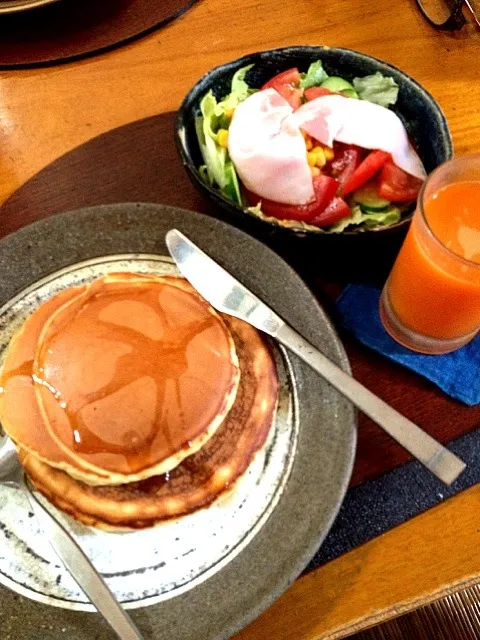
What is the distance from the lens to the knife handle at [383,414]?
0.86 metres

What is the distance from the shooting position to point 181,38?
151cm

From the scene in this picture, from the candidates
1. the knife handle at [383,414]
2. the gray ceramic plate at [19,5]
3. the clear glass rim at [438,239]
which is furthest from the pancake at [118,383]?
the gray ceramic plate at [19,5]

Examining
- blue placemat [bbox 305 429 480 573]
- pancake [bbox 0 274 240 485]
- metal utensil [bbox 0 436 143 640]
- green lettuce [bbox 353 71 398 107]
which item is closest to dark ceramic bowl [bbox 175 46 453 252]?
green lettuce [bbox 353 71 398 107]

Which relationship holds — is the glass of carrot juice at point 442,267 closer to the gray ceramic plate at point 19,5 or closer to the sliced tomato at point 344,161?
the sliced tomato at point 344,161

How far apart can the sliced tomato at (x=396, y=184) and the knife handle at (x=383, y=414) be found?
1.18 ft

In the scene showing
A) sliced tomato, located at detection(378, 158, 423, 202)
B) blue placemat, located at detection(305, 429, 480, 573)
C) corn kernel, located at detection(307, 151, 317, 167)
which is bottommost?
blue placemat, located at detection(305, 429, 480, 573)

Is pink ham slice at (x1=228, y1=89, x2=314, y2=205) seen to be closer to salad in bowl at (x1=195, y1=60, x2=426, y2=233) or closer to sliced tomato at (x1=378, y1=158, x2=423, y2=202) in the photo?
salad in bowl at (x1=195, y1=60, x2=426, y2=233)

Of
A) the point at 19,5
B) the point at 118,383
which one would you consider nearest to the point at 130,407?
the point at 118,383

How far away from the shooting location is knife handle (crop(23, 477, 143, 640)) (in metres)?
0.77

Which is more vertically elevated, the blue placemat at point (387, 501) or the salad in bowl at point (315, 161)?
the salad in bowl at point (315, 161)

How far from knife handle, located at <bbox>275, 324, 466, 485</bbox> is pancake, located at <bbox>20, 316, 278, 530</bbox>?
99 millimetres

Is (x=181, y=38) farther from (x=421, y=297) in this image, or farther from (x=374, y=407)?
(x=374, y=407)

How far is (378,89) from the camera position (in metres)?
1.25

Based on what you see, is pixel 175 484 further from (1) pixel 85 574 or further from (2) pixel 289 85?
(2) pixel 289 85
